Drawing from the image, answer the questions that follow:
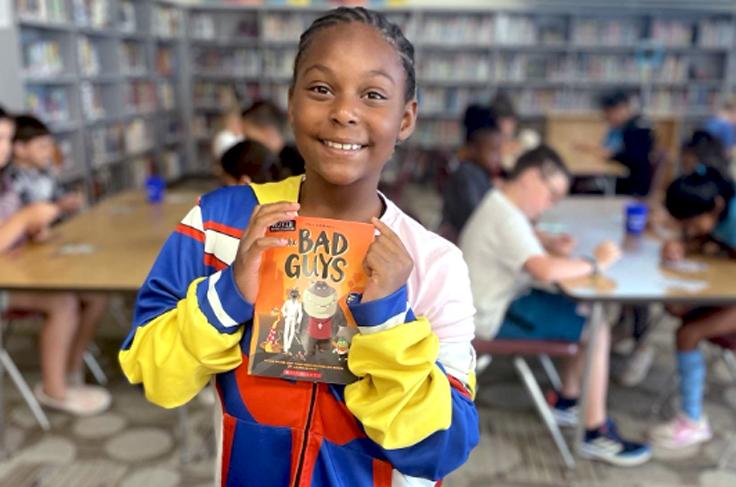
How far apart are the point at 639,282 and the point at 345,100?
191 cm

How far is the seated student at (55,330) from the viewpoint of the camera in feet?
8.87

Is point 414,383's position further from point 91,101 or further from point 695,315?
point 91,101

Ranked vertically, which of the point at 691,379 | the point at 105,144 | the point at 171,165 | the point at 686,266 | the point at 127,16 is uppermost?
the point at 127,16

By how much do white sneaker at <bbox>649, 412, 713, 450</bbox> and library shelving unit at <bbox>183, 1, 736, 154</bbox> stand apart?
5.89m

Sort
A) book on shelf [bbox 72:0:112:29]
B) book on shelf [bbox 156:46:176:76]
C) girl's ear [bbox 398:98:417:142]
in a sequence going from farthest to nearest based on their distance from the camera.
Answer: book on shelf [bbox 156:46:176:76]
book on shelf [bbox 72:0:112:29]
girl's ear [bbox 398:98:417:142]

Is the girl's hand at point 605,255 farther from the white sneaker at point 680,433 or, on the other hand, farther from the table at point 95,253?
the table at point 95,253

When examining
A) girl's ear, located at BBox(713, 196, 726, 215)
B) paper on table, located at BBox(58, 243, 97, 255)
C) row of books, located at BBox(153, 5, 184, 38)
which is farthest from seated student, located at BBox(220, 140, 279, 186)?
row of books, located at BBox(153, 5, 184, 38)

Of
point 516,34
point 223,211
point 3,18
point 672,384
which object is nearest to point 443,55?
point 516,34

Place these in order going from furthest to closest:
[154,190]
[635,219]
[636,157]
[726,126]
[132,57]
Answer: [132,57] → [726,126] → [636,157] → [154,190] → [635,219]

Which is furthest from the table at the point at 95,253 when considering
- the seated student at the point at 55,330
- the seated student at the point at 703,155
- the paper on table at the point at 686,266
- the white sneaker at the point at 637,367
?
the seated student at the point at 703,155

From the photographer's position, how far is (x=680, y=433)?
267cm

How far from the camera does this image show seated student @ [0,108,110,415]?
2.71 meters

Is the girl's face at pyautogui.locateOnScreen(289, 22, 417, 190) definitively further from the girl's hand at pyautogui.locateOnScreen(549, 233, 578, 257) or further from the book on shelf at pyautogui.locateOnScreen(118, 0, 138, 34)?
the book on shelf at pyautogui.locateOnScreen(118, 0, 138, 34)

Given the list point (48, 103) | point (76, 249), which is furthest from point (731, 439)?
point (48, 103)
